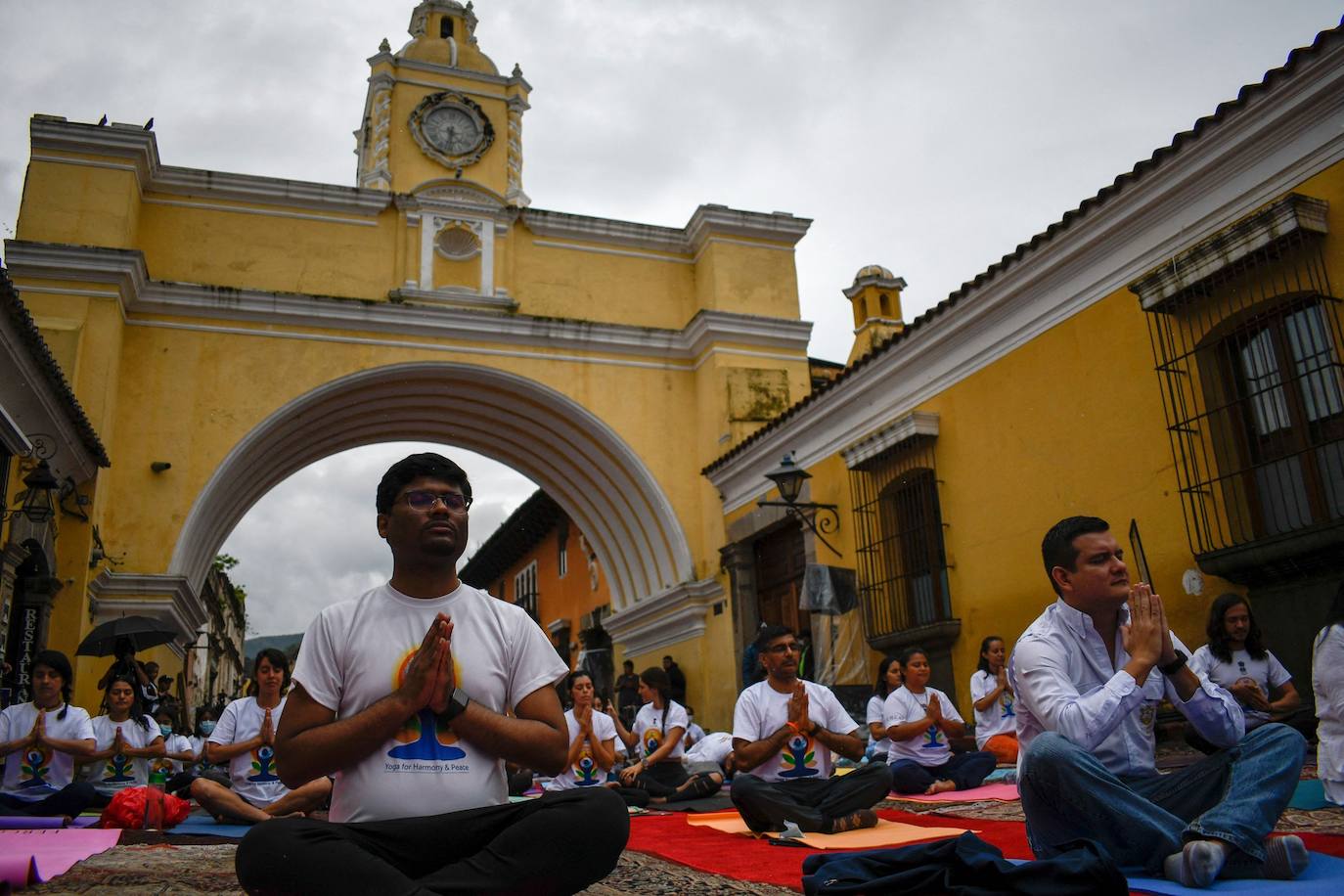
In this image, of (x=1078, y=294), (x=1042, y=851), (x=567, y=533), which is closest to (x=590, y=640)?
(x=567, y=533)

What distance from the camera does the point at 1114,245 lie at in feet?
25.3

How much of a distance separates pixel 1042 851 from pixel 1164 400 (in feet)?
16.1

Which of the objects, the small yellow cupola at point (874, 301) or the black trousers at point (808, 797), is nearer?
the black trousers at point (808, 797)

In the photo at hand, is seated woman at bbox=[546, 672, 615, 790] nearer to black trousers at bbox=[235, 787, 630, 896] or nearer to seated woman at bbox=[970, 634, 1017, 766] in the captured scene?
seated woman at bbox=[970, 634, 1017, 766]

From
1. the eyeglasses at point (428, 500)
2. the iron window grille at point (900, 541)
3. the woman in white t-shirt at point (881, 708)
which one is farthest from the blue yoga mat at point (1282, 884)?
the iron window grille at point (900, 541)

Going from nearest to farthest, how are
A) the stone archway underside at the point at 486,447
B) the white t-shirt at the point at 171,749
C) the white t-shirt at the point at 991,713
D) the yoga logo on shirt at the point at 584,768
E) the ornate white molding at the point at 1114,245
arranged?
the ornate white molding at the point at 1114,245, the yoga logo on shirt at the point at 584,768, the white t-shirt at the point at 171,749, the white t-shirt at the point at 991,713, the stone archway underside at the point at 486,447

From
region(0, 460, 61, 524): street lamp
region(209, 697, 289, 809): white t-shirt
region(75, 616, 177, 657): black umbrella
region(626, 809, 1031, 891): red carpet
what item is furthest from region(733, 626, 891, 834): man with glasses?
region(75, 616, 177, 657): black umbrella

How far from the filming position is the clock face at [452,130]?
14523 mm

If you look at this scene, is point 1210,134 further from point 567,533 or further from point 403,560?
point 567,533

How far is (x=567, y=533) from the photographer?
23531mm

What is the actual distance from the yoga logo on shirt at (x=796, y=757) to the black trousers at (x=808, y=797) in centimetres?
20

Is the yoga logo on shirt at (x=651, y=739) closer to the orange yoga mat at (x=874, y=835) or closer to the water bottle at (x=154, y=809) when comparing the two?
the orange yoga mat at (x=874, y=835)

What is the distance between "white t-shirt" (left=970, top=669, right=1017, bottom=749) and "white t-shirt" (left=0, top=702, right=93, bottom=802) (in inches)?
225

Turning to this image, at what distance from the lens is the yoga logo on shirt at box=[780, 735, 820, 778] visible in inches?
203
